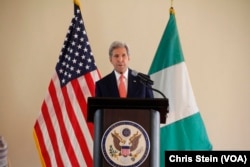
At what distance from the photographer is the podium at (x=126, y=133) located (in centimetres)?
124

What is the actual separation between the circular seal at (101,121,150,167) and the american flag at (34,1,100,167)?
1209mm

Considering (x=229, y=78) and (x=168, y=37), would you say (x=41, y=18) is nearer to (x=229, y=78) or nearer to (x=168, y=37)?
(x=168, y=37)

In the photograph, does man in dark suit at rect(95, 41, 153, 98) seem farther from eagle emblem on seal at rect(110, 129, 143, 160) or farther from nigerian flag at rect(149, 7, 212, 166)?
eagle emblem on seal at rect(110, 129, 143, 160)

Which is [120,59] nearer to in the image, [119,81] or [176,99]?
[119,81]

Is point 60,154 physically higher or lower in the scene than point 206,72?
lower

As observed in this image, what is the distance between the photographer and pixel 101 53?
288cm

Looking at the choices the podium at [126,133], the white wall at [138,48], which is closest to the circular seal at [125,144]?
the podium at [126,133]

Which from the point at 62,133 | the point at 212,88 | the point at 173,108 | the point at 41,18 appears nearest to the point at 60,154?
the point at 62,133

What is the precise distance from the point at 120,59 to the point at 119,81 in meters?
0.13

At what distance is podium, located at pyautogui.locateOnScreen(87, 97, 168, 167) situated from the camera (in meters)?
1.24

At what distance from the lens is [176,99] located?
2.54 m

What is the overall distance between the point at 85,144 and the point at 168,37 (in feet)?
3.33

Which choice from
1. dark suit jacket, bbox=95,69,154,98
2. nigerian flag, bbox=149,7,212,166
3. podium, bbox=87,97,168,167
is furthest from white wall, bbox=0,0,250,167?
podium, bbox=87,97,168,167

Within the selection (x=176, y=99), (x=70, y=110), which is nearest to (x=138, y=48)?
(x=176, y=99)
